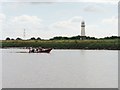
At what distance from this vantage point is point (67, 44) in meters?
68.6

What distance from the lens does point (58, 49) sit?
246 feet

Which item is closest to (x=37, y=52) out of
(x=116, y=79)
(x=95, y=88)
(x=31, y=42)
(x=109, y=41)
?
(x=31, y=42)

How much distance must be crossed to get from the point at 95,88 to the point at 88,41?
171 ft

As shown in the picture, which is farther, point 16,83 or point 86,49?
point 86,49

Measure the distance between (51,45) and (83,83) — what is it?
49.4 metres

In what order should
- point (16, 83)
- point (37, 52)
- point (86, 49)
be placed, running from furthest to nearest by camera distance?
point (86, 49) < point (37, 52) < point (16, 83)

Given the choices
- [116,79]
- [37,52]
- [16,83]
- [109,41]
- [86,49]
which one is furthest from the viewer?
[86,49]

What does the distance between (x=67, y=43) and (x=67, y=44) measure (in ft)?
0.64

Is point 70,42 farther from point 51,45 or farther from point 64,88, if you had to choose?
point 64,88

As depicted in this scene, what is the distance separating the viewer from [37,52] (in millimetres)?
56719

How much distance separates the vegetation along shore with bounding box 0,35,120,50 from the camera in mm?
67050

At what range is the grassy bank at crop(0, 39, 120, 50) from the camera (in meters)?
66.9

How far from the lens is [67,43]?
68.6m

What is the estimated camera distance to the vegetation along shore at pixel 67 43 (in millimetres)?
67050
